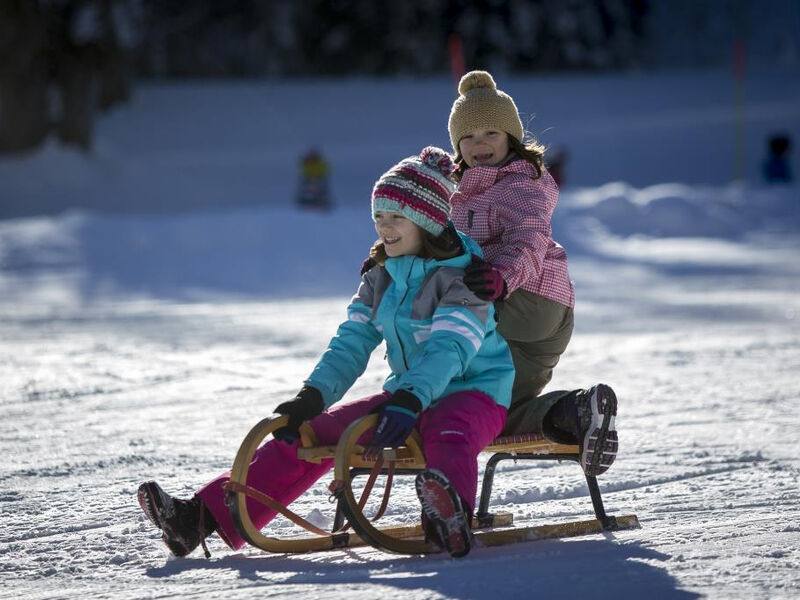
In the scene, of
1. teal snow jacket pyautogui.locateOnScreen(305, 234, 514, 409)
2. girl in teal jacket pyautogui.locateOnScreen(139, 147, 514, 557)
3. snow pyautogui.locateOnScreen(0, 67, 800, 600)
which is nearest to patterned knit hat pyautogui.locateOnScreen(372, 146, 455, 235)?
girl in teal jacket pyautogui.locateOnScreen(139, 147, 514, 557)

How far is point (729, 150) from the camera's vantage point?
2636 centimetres

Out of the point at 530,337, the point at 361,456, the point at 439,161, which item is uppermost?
the point at 439,161

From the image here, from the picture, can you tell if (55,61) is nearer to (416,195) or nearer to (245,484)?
(416,195)

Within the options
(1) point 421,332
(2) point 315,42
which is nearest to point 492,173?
(1) point 421,332

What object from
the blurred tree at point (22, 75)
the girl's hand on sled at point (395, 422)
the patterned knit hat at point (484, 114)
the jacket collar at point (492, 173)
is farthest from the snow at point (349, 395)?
the blurred tree at point (22, 75)

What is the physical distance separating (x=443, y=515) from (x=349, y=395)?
2.85 m

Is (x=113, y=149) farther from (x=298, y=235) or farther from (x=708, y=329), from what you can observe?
(x=708, y=329)

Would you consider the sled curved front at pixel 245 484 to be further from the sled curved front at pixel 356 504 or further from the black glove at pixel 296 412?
the sled curved front at pixel 356 504

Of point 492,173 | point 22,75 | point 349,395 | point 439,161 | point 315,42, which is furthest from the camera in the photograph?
point 315,42

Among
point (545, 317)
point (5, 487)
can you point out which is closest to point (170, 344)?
point (5, 487)

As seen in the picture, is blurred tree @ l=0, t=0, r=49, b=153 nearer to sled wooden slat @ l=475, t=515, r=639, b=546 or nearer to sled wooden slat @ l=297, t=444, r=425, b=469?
sled wooden slat @ l=297, t=444, r=425, b=469

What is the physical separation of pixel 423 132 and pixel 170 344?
19.2 m

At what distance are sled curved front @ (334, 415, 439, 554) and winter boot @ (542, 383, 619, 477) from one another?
55 cm

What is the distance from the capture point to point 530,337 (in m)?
3.67
